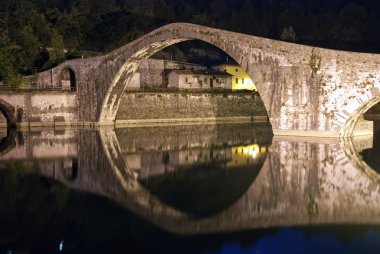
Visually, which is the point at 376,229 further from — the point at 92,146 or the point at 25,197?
the point at 92,146

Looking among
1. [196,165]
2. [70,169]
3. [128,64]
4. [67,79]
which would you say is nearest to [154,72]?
[67,79]

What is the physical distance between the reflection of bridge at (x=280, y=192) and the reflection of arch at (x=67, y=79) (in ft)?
63.4

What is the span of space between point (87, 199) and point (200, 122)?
27.3 meters

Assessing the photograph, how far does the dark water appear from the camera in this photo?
8.99 metres

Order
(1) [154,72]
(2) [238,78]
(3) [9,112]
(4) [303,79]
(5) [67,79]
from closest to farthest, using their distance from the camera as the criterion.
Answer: (4) [303,79] < (3) [9,112] < (5) [67,79] < (1) [154,72] < (2) [238,78]

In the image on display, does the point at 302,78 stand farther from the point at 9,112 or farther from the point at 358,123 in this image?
the point at 9,112

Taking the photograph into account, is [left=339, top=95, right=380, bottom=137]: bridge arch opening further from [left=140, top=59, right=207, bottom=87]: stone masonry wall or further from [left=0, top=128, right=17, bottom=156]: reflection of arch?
[left=140, top=59, right=207, bottom=87]: stone masonry wall

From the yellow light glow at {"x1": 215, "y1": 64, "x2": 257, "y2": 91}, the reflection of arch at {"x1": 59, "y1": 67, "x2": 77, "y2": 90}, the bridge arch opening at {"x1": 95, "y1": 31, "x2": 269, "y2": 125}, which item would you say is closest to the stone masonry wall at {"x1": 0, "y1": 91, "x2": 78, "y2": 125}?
the reflection of arch at {"x1": 59, "y1": 67, "x2": 77, "y2": 90}

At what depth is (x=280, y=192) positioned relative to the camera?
1248 centimetres

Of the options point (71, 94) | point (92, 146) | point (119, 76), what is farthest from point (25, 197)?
point (71, 94)

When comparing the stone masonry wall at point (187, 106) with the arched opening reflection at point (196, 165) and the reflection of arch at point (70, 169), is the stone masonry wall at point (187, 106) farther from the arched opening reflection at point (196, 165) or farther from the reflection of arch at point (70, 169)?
the reflection of arch at point (70, 169)

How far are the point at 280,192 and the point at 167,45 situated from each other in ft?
66.0

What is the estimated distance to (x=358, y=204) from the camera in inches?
444

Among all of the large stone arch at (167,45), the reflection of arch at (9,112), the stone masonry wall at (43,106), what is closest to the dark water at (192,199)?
the large stone arch at (167,45)
